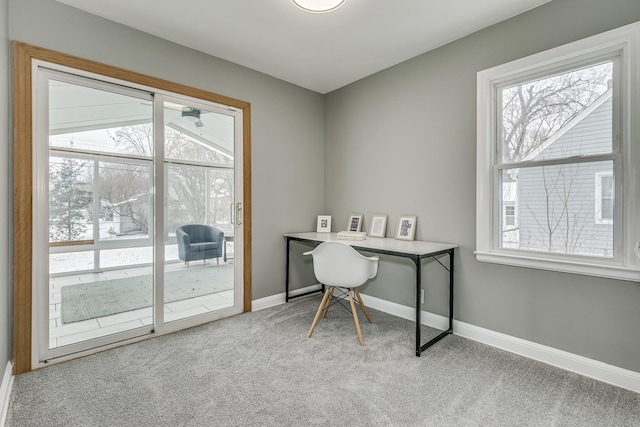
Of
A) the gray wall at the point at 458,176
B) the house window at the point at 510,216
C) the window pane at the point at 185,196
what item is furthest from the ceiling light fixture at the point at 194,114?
the house window at the point at 510,216

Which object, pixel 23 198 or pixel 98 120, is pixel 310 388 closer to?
pixel 23 198

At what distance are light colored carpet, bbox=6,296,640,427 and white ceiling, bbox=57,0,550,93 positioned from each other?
8.33ft

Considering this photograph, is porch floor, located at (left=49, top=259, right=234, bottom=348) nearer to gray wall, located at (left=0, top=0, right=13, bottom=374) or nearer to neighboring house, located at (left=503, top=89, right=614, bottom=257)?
gray wall, located at (left=0, top=0, right=13, bottom=374)

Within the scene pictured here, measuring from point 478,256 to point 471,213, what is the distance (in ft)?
1.18

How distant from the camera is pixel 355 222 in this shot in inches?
138

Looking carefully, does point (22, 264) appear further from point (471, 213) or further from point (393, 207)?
point (471, 213)

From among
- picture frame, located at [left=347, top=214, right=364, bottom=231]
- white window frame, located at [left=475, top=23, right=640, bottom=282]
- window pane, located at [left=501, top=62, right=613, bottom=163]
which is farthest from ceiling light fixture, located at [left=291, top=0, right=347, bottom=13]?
picture frame, located at [left=347, top=214, right=364, bottom=231]

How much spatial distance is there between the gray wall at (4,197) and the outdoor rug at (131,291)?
1.14 feet

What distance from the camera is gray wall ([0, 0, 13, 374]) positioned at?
182 centimetres

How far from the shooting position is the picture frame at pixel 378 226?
320 cm

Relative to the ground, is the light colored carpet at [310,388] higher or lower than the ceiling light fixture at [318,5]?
lower

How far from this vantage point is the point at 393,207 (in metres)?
3.17

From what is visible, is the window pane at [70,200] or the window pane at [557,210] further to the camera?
the window pane at [70,200]

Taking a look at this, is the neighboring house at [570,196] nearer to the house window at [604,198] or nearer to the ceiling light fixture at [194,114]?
the house window at [604,198]
